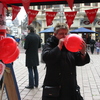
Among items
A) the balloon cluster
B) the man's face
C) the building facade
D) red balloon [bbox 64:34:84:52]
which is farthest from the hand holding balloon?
the building facade

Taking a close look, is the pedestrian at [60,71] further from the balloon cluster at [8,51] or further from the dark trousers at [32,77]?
the dark trousers at [32,77]

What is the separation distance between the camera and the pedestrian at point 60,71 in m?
2.51

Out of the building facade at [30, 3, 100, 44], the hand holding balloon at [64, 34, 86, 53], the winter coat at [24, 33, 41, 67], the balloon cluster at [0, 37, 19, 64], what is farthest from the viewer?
the building facade at [30, 3, 100, 44]

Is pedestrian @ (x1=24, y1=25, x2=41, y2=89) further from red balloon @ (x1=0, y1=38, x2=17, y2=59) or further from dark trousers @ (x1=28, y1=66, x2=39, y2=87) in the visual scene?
red balloon @ (x1=0, y1=38, x2=17, y2=59)

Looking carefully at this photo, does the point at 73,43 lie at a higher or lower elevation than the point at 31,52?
higher

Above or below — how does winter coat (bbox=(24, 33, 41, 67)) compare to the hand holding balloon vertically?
below

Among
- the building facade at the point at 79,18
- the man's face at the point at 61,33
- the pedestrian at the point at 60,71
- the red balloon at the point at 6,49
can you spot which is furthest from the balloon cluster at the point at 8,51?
the building facade at the point at 79,18

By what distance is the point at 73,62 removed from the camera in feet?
8.71

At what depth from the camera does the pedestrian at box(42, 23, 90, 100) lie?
8.24ft

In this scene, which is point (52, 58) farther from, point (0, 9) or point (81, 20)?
Result: point (81, 20)

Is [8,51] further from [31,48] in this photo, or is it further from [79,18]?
[79,18]

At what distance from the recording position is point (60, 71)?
2.57 m

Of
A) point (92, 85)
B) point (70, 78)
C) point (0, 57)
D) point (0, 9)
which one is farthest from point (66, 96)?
point (92, 85)

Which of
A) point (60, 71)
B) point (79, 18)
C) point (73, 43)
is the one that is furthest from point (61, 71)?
point (79, 18)
